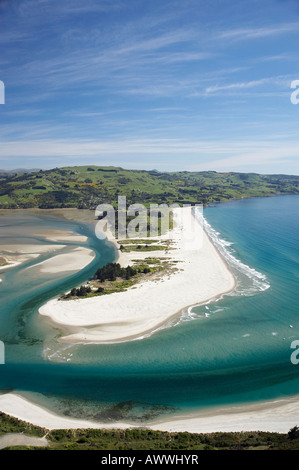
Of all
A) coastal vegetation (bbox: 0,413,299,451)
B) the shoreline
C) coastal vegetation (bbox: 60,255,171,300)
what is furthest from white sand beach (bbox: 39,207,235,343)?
coastal vegetation (bbox: 0,413,299,451)

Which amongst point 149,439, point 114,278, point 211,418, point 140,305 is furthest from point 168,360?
point 114,278

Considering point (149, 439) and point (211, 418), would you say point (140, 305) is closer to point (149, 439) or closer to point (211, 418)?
point (211, 418)

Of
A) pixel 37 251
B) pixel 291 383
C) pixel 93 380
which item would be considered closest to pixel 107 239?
pixel 37 251

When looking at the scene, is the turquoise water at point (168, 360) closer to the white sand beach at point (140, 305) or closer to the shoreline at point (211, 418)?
the shoreline at point (211, 418)

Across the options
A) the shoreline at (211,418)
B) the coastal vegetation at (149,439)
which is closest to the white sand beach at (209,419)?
the shoreline at (211,418)

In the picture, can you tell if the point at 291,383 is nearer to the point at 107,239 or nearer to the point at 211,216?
the point at 107,239
